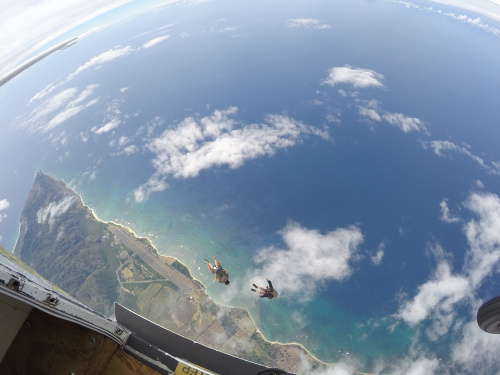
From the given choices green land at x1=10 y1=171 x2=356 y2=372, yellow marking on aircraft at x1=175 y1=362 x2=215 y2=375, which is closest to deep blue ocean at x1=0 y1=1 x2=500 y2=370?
green land at x1=10 y1=171 x2=356 y2=372

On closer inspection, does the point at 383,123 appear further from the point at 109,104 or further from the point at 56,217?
the point at 109,104

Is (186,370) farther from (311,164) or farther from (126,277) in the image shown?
(311,164)

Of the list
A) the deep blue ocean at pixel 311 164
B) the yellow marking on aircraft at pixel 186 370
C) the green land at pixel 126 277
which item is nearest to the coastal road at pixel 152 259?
the green land at pixel 126 277

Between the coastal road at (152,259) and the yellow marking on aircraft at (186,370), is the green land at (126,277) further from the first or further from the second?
the yellow marking on aircraft at (186,370)

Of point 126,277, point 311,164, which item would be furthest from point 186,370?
point 311,164

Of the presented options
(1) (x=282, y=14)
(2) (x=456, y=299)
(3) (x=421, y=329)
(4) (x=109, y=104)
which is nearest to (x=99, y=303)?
(3) (x=421, y=329)

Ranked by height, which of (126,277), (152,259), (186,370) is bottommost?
(126,277)

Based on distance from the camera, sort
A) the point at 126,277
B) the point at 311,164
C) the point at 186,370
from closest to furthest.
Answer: the point at 186,370 < the point at 126,277 < the point at 311,164
